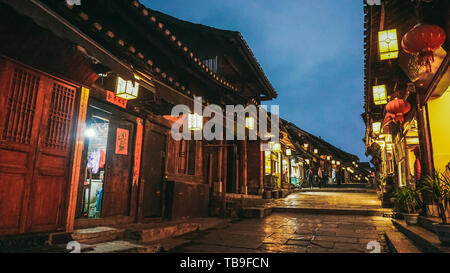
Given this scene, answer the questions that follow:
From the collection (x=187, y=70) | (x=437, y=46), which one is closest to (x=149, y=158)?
(x=187, y=70)

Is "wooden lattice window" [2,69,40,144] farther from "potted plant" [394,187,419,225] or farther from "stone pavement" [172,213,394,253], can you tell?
"potted plant" [394,187,419,225]

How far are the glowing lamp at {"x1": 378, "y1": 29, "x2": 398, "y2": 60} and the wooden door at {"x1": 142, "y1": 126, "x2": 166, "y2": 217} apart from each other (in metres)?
8.37

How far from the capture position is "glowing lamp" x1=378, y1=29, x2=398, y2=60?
819 centimetres

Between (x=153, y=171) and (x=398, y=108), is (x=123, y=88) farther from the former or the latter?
(x=398, y=108)

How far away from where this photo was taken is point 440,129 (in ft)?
24.5

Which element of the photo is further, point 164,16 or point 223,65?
point 223,65

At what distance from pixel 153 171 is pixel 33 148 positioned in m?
4.47

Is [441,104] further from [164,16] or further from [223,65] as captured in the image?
[164,16]

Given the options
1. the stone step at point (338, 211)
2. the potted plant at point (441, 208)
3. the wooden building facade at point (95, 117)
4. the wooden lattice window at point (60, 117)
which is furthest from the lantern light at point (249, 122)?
the wooden lattice window at point (60, 117)

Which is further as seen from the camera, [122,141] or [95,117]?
[122,141]

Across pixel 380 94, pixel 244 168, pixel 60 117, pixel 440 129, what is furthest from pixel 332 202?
pixel 60 117

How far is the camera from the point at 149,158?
30.9 feet
